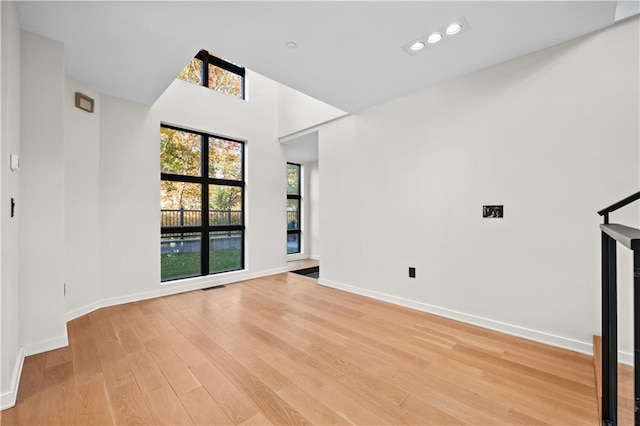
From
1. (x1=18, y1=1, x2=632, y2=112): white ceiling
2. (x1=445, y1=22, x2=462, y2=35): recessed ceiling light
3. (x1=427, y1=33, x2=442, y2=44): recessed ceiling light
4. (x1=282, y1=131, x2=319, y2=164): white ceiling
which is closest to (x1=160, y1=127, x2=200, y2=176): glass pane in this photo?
(x1=18, y1=1, x2=632, y2=112): white ceiling

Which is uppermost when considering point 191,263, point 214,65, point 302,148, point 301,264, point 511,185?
point 214,65

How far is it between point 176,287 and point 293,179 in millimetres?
3649

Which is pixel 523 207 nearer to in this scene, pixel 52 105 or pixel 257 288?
pixel 257 288

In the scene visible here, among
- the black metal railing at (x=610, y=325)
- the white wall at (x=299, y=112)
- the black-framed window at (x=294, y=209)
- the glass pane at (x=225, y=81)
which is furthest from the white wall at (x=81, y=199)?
the black metal railing at (x=610, y=325)

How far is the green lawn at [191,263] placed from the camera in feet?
12.9

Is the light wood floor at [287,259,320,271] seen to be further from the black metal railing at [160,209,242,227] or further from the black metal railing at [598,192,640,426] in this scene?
the black metal railing at [598,192,640,426]

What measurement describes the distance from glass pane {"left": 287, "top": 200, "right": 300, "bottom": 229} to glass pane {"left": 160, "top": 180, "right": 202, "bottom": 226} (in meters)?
2.62

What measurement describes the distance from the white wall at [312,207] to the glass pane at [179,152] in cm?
309

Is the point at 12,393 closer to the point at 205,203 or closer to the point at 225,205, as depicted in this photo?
the point at 205,203

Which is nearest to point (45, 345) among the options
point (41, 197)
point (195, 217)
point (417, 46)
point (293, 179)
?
point (41, 197)

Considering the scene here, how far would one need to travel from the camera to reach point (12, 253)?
1.84 m

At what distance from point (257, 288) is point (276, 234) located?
50.4 inches

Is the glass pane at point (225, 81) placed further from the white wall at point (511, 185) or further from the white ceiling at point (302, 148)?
the white wall at point (511, 185)

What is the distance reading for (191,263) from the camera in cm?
418
